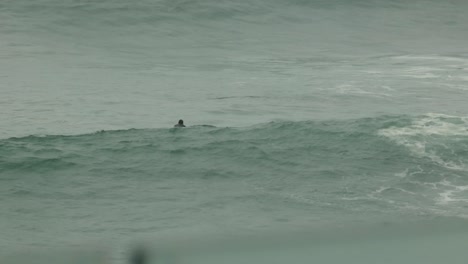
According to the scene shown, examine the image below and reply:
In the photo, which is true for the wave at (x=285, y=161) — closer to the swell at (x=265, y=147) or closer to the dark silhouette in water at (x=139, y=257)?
the swell at (x=265, y=147)

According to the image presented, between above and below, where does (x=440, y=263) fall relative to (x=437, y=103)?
above

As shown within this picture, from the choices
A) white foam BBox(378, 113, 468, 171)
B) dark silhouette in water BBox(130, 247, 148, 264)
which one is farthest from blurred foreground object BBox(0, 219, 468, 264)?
white foam BBox(378, 113, 468, 171)

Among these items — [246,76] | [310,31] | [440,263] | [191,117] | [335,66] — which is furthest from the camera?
[310,31]

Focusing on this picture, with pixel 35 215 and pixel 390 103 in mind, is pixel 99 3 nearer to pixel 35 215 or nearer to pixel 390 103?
pixel 390 103

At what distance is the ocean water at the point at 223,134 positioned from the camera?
52.6ft

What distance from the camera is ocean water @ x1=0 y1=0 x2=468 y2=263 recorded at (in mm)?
16031

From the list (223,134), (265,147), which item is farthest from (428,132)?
(223,134)

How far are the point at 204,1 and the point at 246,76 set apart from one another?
60.8 ft

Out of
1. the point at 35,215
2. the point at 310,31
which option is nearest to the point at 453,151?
the point at 35,215

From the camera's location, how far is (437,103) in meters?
29.9

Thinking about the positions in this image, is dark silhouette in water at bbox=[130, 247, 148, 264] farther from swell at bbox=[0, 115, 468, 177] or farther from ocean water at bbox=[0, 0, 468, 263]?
swell at bbox=[0, 115, 468, 177]

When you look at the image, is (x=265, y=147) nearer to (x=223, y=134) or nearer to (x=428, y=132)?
(x=223, y=134)

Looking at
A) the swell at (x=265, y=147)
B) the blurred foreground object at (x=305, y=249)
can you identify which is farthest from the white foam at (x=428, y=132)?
the blurred foreground object at (x=305, y=249)

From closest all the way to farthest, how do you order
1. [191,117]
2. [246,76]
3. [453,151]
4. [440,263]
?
[440,263] < [453,151] < [191,117] < [246,76]
